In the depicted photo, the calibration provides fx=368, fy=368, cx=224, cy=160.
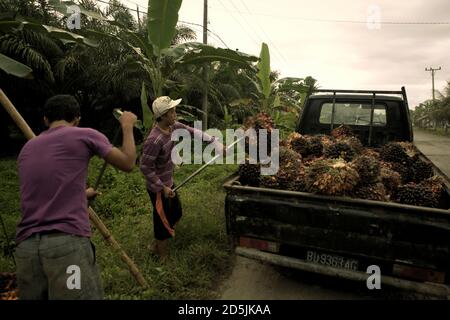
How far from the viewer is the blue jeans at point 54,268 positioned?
2104 millimetres

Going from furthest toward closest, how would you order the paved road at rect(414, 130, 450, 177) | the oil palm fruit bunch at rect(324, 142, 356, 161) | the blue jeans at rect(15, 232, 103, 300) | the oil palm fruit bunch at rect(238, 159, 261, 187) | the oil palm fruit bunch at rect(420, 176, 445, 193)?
the paved road at rect(414, 130, 450, 177), the oil palm fruit bunch at rect(324, 142, 356, 161), the oil palm fruit bunch at rect(238, 159, 261, 187), the oil palm fruit bunch at rect(420, 176, 445, 193), the blue jeans at rect(15, 232, 103, 300)

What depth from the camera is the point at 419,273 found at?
2902 millimetres

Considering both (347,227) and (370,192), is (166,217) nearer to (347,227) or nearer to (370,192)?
(347,227)

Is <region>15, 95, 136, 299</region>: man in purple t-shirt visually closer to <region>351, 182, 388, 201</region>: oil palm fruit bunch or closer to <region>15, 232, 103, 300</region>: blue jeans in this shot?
<region>15, 232, 103, 300</region>: blue jeans

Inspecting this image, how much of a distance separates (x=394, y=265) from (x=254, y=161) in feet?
5.21

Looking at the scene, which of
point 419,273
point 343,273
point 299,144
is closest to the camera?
point 419,273

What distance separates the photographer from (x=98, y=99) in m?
12.2

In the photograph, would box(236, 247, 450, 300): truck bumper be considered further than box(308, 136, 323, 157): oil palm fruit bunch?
No

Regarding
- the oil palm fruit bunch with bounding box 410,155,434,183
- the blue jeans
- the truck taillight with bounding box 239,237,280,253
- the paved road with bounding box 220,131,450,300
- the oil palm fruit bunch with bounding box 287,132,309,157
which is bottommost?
the paved road with bounding box 220,131,450,300

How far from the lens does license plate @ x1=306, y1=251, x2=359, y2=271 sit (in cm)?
318

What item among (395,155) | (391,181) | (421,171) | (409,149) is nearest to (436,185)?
(391,181)

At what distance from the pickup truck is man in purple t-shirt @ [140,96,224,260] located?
72 cm

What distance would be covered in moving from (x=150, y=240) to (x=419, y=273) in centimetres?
290

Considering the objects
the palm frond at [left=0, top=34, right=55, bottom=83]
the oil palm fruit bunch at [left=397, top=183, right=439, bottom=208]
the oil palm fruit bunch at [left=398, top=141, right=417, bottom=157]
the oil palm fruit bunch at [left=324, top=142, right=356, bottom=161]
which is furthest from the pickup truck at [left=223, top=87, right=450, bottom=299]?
the palm frond at [left=0, top=34, right=55, bottom=83]
